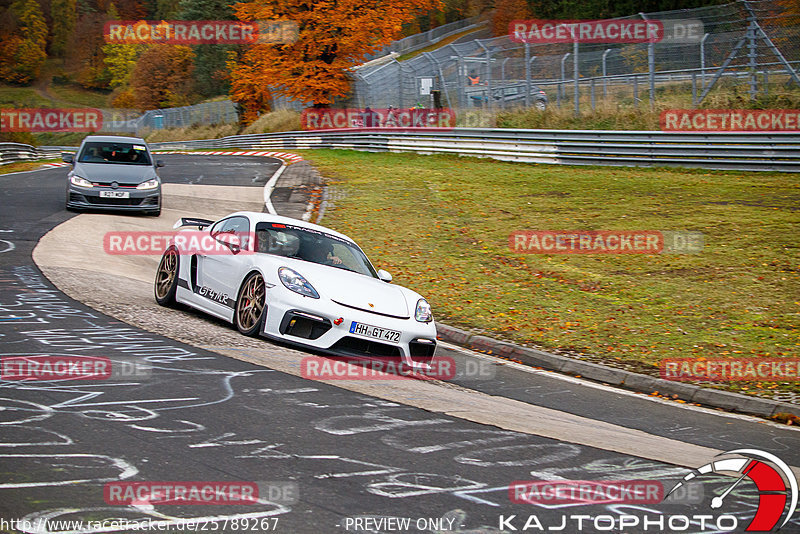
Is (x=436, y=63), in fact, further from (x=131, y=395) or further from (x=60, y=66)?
(x=60, y=66)

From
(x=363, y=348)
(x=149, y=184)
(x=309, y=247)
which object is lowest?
(x=363, y=348)

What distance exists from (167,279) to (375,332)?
3549mm

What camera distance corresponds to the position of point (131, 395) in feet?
20.2

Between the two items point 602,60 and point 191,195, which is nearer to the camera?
point 191,195

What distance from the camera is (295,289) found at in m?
8.45

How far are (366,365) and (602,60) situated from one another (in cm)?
1965

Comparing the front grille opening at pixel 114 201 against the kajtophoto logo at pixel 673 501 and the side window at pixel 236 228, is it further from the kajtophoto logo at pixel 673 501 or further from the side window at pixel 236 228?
the kajtophoto logo at pixel 673 501

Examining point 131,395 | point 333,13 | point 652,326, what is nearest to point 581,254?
point 652,326

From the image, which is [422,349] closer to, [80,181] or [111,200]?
[111,200]

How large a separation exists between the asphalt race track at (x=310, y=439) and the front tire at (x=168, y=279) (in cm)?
38
